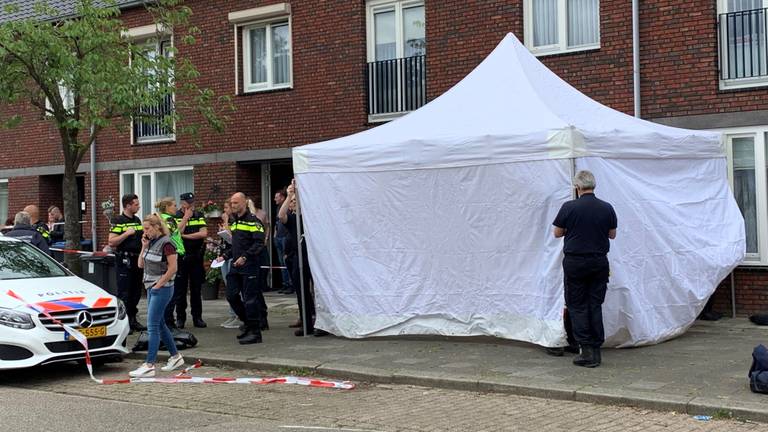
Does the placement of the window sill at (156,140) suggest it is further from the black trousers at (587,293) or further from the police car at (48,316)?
the black trousers at (587,293)

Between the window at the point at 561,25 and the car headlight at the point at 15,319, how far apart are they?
8.32 metres

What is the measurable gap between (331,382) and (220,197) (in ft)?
29.1

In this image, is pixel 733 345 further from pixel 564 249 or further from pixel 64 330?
pixel 64 330

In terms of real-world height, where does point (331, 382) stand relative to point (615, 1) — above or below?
below

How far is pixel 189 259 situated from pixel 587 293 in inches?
230

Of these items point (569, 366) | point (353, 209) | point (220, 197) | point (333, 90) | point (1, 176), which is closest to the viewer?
point (569, 366)

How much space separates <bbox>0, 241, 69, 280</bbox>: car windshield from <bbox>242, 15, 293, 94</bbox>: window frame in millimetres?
6682

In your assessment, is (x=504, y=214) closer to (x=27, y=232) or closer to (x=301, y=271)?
(x=301, y=271)

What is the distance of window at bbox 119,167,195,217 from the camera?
59.1 ft

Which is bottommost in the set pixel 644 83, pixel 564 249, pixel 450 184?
pixel 564 249

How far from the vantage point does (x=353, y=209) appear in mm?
10898

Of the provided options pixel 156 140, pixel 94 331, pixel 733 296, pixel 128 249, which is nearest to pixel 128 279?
pixel 128 249

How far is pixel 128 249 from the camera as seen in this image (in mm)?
11938

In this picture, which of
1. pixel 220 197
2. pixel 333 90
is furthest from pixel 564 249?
pixel 220 197
